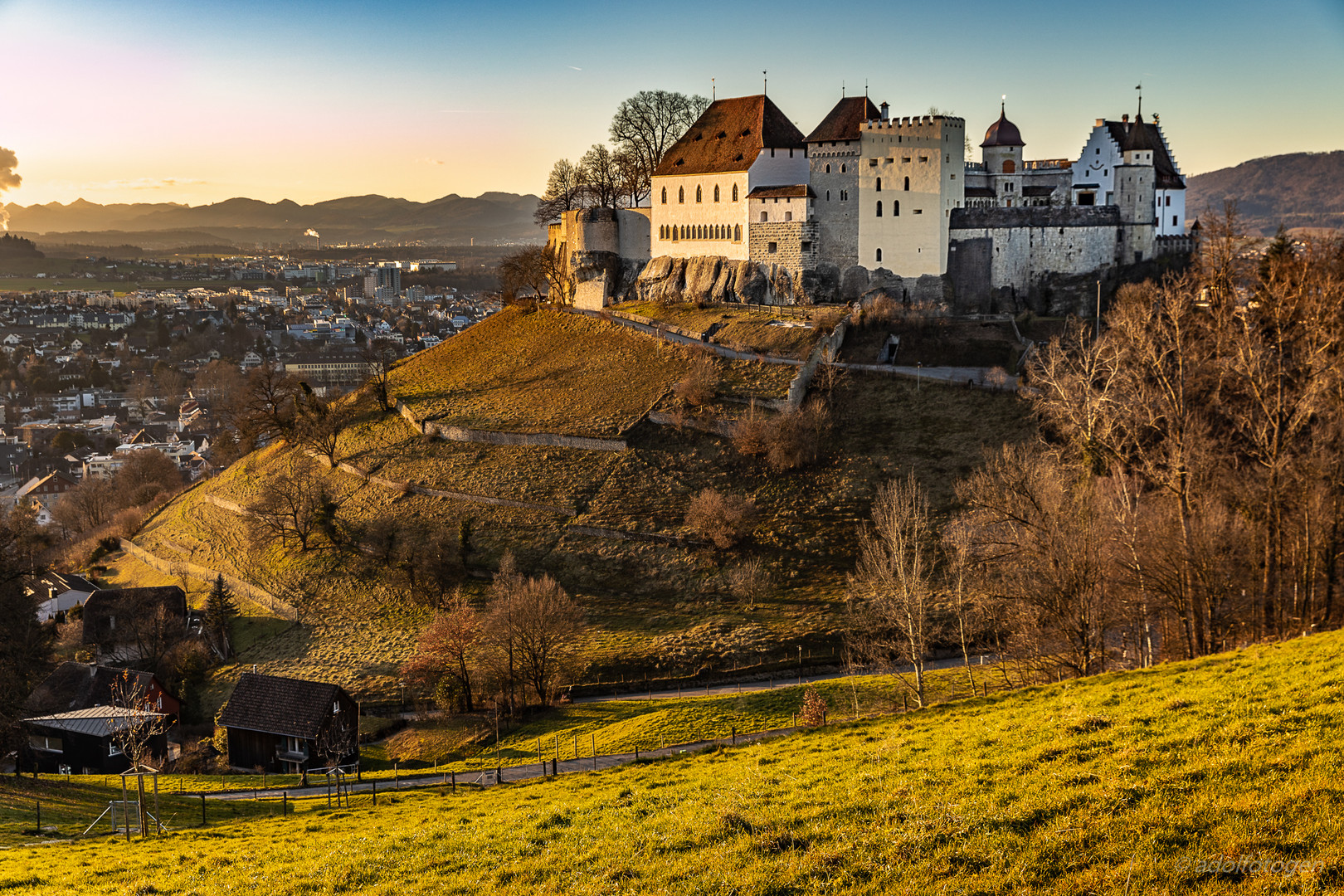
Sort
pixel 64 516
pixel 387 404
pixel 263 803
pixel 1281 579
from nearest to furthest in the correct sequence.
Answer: pixel 263 803 → pixel 1281 579 → pixel 387 404 → pixel 64 516

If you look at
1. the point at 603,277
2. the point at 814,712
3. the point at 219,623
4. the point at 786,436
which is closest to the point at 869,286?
the point at 786,436

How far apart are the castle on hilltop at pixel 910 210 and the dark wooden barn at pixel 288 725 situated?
35635 millimetres

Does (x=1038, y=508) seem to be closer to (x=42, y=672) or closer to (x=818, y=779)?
(x=818, y=779)

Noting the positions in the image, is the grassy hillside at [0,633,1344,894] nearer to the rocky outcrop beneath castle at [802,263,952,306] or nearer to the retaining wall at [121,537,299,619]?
the retaining wall at [121,537,299,619]

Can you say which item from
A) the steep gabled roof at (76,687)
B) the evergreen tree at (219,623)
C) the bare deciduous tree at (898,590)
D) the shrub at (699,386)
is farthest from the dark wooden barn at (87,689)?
the shrub at (699,386)

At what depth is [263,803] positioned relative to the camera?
77.8 ft

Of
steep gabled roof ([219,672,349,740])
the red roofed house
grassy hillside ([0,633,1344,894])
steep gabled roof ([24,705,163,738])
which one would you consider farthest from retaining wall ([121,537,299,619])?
the red roofed house

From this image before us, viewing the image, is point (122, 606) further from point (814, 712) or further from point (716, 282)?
point (716, 282)

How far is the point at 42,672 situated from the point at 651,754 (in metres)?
20.8

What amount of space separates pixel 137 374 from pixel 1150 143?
14461 centimetres

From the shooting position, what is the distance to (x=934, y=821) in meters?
10.8

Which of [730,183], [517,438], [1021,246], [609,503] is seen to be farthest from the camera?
[730,183]

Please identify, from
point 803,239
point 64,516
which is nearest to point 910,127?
point 803,239

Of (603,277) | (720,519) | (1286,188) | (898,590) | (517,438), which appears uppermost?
(1286,188)
